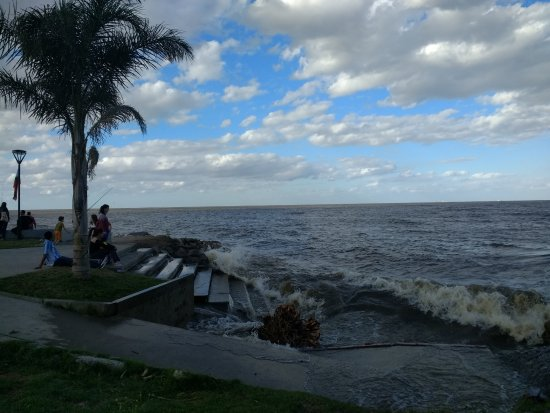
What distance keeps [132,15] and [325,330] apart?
8.18 metres

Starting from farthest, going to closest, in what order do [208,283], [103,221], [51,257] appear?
[208,283] → [103,221] → [51,257]

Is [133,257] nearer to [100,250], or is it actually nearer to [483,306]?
[100,250]

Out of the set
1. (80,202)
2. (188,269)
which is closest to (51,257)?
(80,202)

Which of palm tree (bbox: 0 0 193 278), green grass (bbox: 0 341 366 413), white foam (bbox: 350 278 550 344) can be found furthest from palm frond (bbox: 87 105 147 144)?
white foam (bbox: 350 278 550 344)

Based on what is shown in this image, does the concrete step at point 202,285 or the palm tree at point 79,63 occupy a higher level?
the palm tree at point 79,63

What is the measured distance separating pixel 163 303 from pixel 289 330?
2619mm

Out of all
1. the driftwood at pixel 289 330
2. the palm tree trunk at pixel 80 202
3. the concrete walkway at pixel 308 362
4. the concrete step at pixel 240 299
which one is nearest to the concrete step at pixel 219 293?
the concrete step at pixel 240 299

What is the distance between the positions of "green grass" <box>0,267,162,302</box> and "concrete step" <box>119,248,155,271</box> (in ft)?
11.0

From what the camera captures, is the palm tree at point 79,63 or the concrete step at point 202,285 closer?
the palm tree at point 79,63

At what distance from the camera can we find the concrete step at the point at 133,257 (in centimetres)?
1309

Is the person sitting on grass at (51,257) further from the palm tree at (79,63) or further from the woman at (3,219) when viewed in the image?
the woman at (3,219)

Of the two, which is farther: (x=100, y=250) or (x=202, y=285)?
(x=202, y=285)

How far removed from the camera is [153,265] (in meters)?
14.1

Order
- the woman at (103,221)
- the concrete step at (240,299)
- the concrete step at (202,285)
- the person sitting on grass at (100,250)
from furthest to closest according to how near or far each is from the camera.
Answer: the woman at (103,221) → the concrete step at (202,285) → the concrete step at (240,299) → the person sitting on grass at (100,250)
